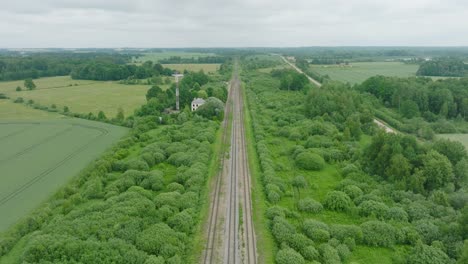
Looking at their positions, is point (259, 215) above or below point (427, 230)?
below

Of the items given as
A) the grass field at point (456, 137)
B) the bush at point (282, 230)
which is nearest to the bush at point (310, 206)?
the bush at point (282, 230)

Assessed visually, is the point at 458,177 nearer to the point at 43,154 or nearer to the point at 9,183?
the point at 9,183

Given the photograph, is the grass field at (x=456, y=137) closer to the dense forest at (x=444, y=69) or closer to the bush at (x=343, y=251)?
the bush at (x=343, y=251)

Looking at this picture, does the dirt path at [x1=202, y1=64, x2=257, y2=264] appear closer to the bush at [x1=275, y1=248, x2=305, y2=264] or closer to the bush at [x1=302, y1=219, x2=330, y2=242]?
the bush at [x1=275, y1=248, x2=305, y2=264]

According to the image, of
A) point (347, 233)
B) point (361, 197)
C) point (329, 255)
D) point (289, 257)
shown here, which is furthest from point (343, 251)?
point (361, 197)

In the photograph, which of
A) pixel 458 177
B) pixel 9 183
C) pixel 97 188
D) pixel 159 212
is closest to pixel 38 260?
pixel 159 212

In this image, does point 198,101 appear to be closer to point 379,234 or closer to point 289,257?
point 379,234
